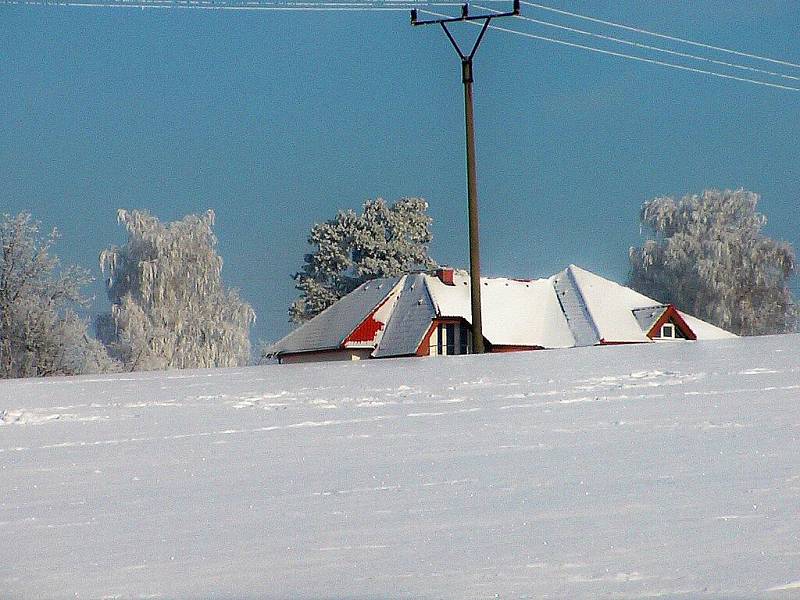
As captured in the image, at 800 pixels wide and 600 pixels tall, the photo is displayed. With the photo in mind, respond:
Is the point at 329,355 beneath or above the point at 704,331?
beneath

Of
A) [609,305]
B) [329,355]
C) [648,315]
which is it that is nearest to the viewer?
[329,355]

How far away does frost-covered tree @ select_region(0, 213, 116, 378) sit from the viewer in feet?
124

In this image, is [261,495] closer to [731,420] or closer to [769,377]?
[731,420]

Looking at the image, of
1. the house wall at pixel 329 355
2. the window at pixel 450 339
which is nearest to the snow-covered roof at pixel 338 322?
the house wall at pixel 329 355

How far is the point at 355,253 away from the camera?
54562 millimetres

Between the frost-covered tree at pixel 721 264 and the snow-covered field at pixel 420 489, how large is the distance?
44643 millimetres

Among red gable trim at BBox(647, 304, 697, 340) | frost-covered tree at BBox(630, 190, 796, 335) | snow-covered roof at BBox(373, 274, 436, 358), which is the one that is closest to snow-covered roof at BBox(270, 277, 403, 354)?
snow-covered roof at BBox(373, 274, 436, 358)

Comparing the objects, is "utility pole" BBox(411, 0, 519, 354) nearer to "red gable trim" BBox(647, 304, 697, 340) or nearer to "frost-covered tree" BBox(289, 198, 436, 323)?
"red gable trim" BBox(647, 304, 697, 340)

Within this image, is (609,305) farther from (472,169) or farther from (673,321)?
(472,169)

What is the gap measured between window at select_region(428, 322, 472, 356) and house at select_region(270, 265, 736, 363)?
0.11 ft

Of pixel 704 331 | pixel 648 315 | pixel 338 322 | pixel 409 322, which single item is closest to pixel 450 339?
pixel 409 322

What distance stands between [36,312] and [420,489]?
32881mm

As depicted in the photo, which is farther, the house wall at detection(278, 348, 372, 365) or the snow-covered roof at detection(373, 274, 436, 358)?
the house wall at detection(278, 348, 372, 365)

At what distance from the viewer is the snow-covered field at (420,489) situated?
5.13 metres
